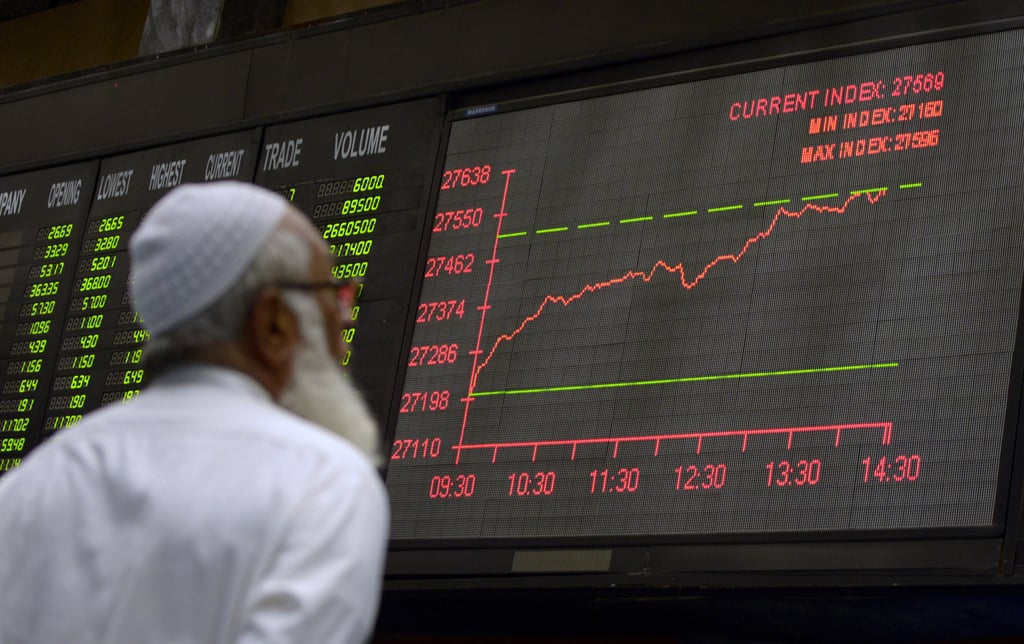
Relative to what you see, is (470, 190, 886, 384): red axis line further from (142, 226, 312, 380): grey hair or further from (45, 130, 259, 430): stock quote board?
(142, 226, 312, 380): grey hair

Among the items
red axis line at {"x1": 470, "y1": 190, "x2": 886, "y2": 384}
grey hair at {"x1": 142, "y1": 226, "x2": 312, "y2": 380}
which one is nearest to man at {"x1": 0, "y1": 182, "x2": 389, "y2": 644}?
grey hair at {"x1": 142, "y1": 226, "x2": 312, "y2": 380}

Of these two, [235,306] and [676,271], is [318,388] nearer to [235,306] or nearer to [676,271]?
[235,306]

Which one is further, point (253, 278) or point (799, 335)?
point (799, 335)

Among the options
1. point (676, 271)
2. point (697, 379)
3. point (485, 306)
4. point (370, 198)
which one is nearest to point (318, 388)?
point (697, 379)

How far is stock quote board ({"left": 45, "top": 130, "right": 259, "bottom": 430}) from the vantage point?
14.3ft

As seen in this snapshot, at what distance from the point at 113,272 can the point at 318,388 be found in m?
3.16

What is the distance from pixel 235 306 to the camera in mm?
1401

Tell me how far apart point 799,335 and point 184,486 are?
6.95ft

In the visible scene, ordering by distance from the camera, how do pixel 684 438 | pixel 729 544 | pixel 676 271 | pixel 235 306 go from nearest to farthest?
1. pixel 235 306
2. pixel 729 544
3. pixel 684 438
4. pixel 676 271

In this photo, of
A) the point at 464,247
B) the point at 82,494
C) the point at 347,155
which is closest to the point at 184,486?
the point at 82,494

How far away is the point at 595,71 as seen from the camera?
3854mm

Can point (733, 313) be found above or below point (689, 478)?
above

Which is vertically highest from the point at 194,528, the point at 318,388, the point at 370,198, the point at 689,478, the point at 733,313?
the point at 370,198

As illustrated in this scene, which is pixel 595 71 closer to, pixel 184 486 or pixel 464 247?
pixel 464 247
